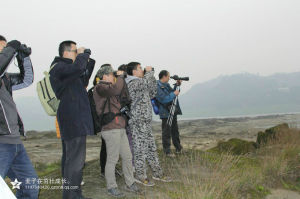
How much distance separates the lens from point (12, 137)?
2371 mm

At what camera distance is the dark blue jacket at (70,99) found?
2.97m

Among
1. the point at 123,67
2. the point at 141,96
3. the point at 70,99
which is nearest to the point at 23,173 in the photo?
the point at 70,99

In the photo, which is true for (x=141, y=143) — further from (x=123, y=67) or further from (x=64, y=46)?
(x=64, y=46)

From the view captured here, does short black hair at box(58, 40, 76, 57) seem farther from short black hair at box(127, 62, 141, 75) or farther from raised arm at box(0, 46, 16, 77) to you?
short black hair at box(127, 62, 141, 75)

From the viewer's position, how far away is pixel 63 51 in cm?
321

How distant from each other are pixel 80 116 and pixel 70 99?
0.79 ft

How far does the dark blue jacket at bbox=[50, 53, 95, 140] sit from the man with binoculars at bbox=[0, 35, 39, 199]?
1.41 feet

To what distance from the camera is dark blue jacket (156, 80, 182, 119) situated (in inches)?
227

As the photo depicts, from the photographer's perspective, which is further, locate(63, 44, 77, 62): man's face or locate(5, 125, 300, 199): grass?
locate(5, 125, 300, 199): grass

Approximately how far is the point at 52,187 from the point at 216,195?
8.14 ft

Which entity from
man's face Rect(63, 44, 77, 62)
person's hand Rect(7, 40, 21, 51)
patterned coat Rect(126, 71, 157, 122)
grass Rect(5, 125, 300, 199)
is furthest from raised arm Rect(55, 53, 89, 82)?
grass Rect(5, 125, 300, 199)

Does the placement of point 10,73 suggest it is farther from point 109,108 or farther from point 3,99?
point 109,108

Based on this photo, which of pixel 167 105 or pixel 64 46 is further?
pixel 167 105

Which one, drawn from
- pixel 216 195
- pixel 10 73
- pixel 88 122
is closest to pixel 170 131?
pixel 216 195
